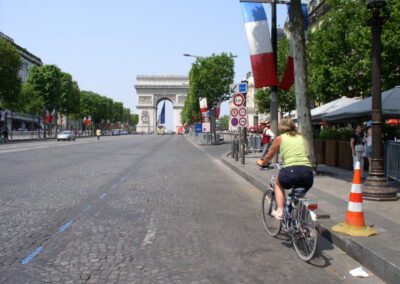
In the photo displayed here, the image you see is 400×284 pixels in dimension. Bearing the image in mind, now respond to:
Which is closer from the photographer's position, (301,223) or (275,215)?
(301,223)

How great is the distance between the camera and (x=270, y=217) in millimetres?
5773

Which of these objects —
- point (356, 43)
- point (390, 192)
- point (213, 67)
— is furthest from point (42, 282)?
point (213, 67)

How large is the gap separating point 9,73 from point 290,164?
4631 centimetres

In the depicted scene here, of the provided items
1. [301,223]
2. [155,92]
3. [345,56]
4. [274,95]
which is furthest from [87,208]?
[155,92]

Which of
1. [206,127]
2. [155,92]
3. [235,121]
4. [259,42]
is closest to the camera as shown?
[259,42]

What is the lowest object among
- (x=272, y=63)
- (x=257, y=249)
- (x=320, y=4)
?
(x=257, y=249)

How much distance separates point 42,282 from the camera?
153 inches

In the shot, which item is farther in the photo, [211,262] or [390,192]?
[390,192]

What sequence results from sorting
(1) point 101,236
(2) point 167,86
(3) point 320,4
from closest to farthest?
(1) point 101,236
(3) point 320,4
(2) point 167,86

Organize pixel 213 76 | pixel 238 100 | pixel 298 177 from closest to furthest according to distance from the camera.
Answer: pixel 298 177, pixel 238 100, pixel 213 76

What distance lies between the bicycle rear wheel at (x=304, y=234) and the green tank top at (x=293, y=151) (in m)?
0.52

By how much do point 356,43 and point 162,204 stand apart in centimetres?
1464

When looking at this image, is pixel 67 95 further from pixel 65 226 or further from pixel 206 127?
pixel 65 226

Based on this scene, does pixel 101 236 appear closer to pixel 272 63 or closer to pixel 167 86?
pixel 272 63
